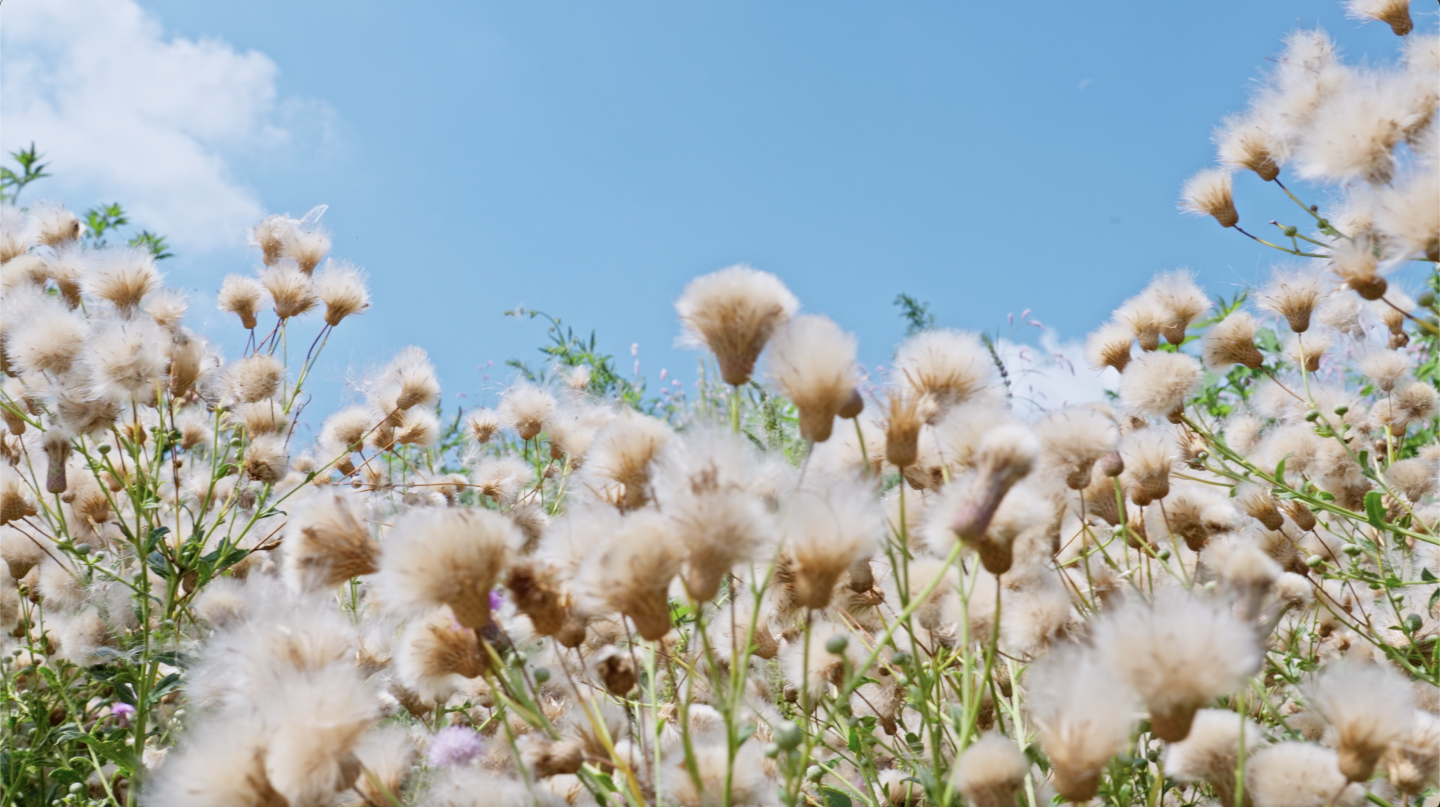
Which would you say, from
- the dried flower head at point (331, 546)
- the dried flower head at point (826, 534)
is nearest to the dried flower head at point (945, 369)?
the dried flower head at point (826, 534)

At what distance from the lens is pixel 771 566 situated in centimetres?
110

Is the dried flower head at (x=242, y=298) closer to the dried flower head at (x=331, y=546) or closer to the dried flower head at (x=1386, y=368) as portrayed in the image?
the dried flower head at (x=331, y=546)

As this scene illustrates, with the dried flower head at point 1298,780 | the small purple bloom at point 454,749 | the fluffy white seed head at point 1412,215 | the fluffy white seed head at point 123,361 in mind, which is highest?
the fluffy white seed head at point 123,361

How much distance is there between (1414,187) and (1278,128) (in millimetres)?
648

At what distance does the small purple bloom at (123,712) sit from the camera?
228cm

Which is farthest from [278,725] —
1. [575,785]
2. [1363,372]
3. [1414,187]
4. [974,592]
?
[1363,372]

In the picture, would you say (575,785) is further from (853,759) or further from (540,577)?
(853,759)

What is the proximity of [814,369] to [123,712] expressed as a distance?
203 centimetres

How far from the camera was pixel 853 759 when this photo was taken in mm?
1875

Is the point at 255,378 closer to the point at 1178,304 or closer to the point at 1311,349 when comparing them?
the point at 1178,304

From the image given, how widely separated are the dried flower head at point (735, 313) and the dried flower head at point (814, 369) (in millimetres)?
42

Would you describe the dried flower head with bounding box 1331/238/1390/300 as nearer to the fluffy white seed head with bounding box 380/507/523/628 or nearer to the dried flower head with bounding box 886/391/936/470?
the dried flower head with bounding box 886/391/936/470

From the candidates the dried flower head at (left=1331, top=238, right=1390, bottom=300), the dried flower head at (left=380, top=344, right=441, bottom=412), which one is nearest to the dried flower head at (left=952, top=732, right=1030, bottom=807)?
the dried flower head at (left=1331, top=238, right=1390, bottom=300)

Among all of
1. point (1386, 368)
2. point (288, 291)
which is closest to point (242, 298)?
point (288, 291)
